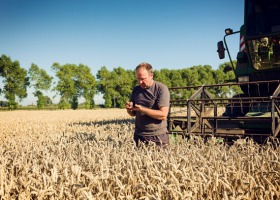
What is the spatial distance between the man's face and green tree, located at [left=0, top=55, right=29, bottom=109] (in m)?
41.9

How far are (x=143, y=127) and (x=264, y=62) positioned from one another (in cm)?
424

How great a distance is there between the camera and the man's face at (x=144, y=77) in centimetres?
342

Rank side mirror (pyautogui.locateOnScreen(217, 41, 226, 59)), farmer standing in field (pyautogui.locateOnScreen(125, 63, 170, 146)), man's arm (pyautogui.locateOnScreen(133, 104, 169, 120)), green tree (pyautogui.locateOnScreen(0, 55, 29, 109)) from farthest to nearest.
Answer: green tree (pyautogui.locateOnScreen(0, 55, 29, 109))
side mirror (pyautogui.locateOnScreen(217, 41, 226, 59))
farmer standing in field (pyautogui.locateOnScreen(125, 63, 170, 146))
man's arm (pyautogui.locateOnScreen(133, 104, 169, 120))

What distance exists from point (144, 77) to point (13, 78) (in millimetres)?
45595

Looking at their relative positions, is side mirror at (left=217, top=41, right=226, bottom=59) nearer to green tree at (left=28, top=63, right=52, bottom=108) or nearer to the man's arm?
the man's arm

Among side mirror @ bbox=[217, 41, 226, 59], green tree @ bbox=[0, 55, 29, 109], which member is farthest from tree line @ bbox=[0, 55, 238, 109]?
side mirror @ bbox=[217, 41, 226, 59]

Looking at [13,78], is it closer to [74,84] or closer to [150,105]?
[74,84]

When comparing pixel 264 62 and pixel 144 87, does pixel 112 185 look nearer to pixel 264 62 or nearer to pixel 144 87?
→ pixel 144 87

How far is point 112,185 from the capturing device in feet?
7.38

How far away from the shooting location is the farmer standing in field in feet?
11.4

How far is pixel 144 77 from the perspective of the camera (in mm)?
3441

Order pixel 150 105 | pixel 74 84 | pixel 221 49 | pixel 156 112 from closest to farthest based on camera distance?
pixel 156 112
pixel 150 105
pixel 221 49
pixel 74 84

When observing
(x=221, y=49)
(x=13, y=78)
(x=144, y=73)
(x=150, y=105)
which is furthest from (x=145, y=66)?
(x=13, y=78)

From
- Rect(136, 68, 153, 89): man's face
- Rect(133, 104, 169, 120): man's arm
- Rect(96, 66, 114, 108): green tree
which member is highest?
Rect(96, 66, 114, 108): green tree
